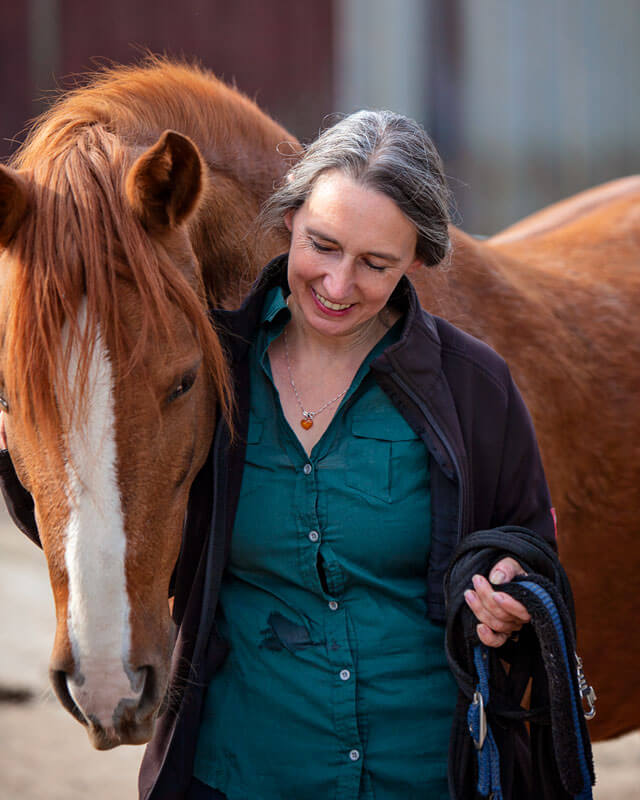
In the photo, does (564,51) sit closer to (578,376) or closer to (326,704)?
(578,376)

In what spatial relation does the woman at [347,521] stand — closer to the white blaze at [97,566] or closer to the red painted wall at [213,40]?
the white blaze at [97,566]

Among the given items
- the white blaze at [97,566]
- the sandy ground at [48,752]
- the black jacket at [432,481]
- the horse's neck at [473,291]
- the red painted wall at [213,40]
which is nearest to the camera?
the white blaze at [97,566]

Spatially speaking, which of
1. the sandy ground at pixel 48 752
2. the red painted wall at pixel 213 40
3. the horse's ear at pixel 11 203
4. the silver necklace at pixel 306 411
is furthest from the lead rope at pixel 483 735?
the red painted wall at pixel 213 40

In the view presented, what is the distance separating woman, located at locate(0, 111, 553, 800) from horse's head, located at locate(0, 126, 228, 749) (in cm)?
14

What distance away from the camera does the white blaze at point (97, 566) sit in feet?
4.54

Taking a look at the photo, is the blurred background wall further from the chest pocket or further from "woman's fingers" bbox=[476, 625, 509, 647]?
"woman's fingers" bbox=[476, 625, 509, 647]

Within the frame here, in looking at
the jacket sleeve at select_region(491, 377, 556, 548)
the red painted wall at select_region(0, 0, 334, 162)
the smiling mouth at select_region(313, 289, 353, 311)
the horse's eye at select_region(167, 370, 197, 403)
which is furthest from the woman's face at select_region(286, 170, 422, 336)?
the red painted wall at select_region(0, 0, 334, 162)

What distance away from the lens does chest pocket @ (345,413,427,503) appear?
1617mm

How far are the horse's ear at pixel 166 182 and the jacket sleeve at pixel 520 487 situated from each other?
2.27 feet

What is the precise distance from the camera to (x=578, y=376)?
2.67 m

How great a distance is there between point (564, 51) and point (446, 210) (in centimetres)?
767

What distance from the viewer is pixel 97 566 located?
1395 millimetres

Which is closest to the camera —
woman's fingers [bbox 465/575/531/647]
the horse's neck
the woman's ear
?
woman's fingers [bbox 465/575/531/647]

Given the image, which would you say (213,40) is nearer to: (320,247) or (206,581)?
(320,247)
